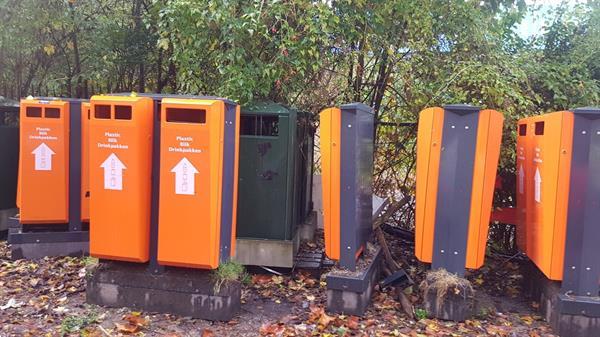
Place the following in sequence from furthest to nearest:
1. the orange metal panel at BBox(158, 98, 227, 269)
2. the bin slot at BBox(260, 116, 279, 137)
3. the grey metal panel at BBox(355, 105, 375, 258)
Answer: the bin slot at BBox(260, 116, 279, 137) < the grey metal panel at BBox(355, 105, 375, 258) < the orange metal panel at BBox(158, 98, 227, 269)

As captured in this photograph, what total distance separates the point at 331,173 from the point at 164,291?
155 centimetres

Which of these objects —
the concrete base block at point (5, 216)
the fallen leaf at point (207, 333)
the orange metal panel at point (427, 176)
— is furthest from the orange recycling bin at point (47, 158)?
the orange metal panel at point (427, 176)

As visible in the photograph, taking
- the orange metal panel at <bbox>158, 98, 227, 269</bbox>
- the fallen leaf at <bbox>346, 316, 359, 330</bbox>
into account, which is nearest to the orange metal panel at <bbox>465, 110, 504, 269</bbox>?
the fallen leaf at <bbox>346, 316, 359, 330</bbox>

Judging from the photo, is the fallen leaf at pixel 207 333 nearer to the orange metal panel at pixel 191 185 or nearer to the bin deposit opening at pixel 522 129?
the orange metal panel at pixel 191 185

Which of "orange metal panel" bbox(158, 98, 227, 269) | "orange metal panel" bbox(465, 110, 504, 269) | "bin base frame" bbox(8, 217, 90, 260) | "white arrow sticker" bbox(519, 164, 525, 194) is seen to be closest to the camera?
"orange metal panel" bbox(158, 98, 227, 269)

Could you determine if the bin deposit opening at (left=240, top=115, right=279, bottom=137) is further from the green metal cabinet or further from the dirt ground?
the dirt ground

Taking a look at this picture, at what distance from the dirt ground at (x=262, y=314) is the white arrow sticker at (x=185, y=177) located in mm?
969

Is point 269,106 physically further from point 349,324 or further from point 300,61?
point 349,324

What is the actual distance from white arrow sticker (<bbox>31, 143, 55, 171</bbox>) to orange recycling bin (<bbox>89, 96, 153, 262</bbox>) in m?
1.63

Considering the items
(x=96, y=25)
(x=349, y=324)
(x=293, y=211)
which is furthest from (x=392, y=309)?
(x=96, y=25)

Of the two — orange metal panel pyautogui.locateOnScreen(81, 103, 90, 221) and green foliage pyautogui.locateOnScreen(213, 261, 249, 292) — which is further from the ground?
orange metal panel pyautogui.locateOnScreen(81, 103, 90, 221)

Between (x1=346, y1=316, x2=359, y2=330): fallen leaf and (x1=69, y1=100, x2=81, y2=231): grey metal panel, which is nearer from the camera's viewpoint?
(x1=346, y1=316, x2=359, y2=330): fallen leaf

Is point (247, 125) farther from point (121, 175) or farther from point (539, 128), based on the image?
point (539, 128)

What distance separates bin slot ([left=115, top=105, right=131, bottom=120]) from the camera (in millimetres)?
3693
